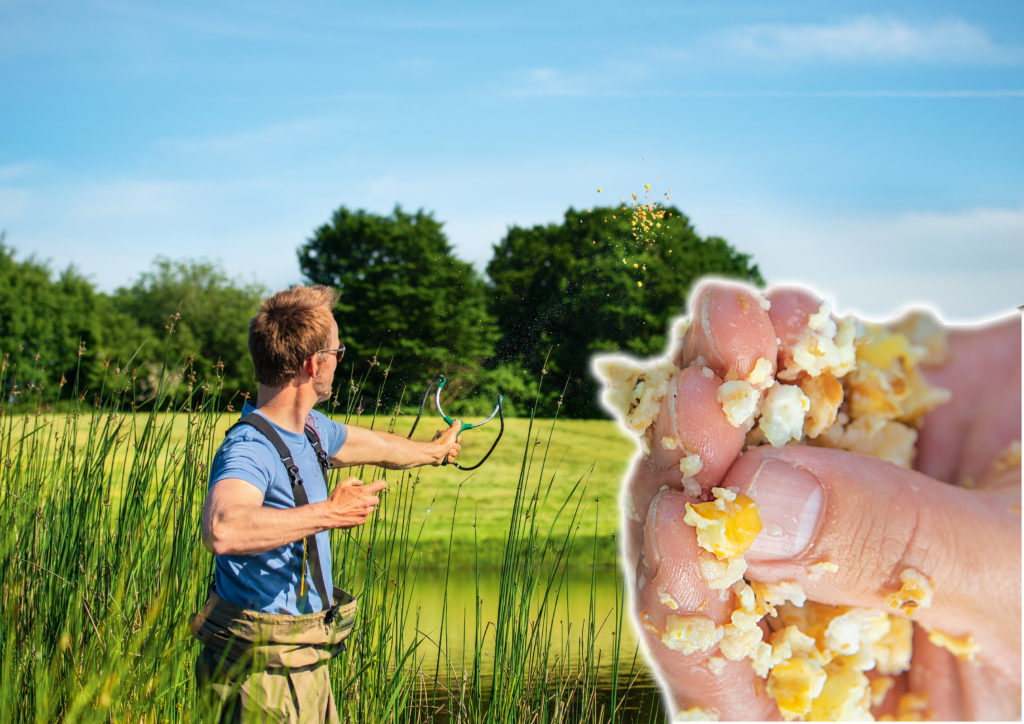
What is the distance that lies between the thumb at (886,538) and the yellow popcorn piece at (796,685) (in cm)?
9

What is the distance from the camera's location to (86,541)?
3.09m

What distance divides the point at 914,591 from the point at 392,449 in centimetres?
210

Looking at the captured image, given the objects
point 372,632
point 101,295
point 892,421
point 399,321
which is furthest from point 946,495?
point 101,295

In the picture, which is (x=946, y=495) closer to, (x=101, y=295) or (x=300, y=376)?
(x=300, y=376)

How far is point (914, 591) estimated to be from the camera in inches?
37.8

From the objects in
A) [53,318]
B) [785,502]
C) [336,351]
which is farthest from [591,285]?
[53,318]

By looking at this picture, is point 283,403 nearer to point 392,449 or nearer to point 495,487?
point 392,449

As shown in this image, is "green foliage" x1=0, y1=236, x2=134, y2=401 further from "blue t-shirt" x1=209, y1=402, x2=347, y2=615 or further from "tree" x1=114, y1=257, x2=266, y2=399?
"blue t-shirt" x1=209, y1=402, x2=347, y2=615

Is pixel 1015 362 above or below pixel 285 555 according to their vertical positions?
above

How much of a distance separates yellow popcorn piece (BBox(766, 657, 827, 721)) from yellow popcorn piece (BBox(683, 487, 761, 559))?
0.18 m

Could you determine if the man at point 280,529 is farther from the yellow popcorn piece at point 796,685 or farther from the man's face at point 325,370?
the yellow popcorn piece at point 796,685

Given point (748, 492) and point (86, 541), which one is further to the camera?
point (86, 541)

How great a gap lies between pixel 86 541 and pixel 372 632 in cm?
113

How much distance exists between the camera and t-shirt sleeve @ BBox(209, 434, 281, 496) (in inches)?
84.7
